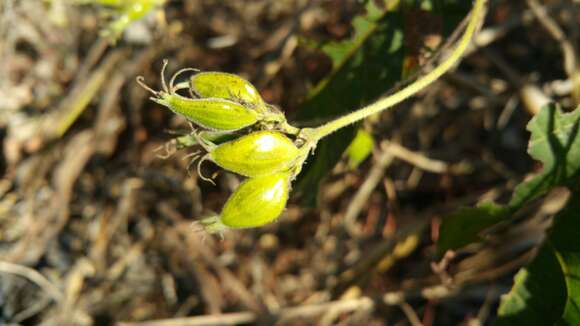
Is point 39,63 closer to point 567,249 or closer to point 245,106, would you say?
point 245,106

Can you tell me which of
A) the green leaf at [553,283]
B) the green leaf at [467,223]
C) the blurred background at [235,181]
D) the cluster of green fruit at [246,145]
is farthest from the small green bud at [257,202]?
the blurred background at [235,181]

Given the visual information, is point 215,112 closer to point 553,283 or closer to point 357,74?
point 357,74

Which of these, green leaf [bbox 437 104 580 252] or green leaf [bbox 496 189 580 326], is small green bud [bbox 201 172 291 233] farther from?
green leaf [bbox 496 189 580 326]

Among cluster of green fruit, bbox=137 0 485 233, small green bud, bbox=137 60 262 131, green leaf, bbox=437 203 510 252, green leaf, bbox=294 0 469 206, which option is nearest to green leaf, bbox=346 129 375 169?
green leaf, bbox=294 0 469 206

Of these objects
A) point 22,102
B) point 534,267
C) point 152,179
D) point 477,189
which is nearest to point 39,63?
point 22,102

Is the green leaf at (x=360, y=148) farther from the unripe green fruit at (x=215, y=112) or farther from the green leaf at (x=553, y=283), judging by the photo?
the unripe green fruit at (x=215, y=112)
